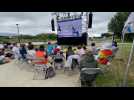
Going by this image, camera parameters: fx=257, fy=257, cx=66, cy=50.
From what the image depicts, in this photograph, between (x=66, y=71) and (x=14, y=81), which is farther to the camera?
(x=66, y=71)

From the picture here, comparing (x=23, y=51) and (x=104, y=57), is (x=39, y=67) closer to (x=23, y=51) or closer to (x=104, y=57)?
(x=104, y=57)

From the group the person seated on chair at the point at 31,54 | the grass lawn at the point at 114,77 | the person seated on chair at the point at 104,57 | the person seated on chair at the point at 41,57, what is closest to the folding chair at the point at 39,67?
the person seated on chair at the point at 41,57

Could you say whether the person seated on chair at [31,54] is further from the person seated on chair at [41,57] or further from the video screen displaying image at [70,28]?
the video screen displaying image at [70,28]

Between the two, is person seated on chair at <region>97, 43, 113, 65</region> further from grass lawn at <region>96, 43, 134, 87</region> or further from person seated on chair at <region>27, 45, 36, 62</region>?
person seated on chair at <region>27, 45, 36, 62</region>

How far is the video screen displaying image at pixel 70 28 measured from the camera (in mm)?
4102

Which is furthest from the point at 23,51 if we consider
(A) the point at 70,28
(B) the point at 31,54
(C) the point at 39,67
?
(A) the point at 70,28

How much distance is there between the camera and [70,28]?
443 cm

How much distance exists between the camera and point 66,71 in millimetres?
5410

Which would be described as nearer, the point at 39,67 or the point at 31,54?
the point at 39,67
